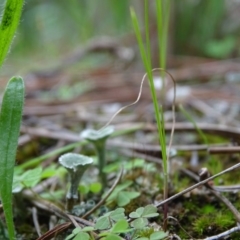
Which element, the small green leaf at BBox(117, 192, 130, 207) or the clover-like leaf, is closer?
the clover-like leaf

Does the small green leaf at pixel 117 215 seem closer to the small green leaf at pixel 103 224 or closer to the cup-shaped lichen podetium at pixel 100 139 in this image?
the small green leaf at pixel 103 224

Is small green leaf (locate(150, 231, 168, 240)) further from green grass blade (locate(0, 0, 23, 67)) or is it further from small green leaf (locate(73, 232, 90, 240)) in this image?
green grass blade (locate(0, 0, 23, 67))

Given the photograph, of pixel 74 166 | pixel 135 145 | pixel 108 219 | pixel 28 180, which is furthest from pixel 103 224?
pixel 135 145

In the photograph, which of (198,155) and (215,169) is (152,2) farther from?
(215,169)

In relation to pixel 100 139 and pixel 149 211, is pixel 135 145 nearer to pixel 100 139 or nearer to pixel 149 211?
pixel 100 139

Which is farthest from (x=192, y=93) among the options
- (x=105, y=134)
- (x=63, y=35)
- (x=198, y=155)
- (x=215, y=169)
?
(x=63, y=35)

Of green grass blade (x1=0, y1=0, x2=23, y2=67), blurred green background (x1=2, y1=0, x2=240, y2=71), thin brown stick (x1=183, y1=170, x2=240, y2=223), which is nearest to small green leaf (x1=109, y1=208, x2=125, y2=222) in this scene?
thin brown stick (x1=183, y1=170, x2=240, y2=223)
